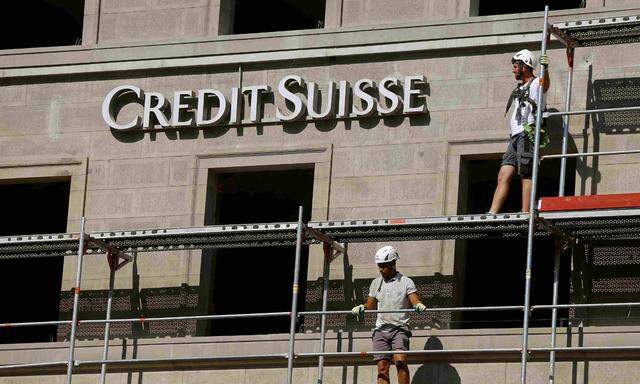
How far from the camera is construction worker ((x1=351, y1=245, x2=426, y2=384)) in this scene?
31672 millimetres

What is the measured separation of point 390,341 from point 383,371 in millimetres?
436

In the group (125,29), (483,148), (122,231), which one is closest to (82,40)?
(125,29)

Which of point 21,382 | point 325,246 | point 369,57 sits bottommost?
point 21,382

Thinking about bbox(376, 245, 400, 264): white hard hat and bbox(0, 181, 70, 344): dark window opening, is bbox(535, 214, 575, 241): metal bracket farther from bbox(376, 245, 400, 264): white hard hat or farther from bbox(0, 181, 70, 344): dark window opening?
bbox(0, 181, 70, 344): dark window opening

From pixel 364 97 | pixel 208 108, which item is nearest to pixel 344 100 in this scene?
pixel 364 97

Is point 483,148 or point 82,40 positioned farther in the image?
point 82,40

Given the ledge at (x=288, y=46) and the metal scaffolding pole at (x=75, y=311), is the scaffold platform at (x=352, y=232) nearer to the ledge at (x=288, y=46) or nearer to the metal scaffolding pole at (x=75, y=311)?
the metal scaffolding pole at (x=75, y=311)

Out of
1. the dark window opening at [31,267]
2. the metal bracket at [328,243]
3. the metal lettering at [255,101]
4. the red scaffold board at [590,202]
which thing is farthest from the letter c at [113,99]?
the red scaffold board at [590,202]

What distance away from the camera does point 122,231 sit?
3434 centimetres

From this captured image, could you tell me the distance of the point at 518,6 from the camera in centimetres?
3931

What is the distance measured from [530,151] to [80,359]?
740 cm

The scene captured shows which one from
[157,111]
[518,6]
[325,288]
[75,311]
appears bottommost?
[75,311]

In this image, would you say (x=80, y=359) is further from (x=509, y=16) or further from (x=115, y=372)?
(x=509, y=16)

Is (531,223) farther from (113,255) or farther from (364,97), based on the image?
(113,255)
